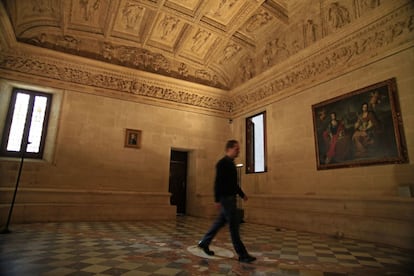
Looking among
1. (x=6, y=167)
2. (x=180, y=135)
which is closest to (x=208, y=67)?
(x=180, y=135)

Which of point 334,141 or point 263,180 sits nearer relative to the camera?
point 334,141

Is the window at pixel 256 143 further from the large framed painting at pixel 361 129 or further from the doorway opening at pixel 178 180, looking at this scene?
the doorway opening at pixel 178 180

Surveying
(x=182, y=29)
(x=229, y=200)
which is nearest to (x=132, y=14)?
(x=182, y=29)

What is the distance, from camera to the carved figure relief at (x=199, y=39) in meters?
8.82

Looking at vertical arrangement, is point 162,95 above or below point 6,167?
above

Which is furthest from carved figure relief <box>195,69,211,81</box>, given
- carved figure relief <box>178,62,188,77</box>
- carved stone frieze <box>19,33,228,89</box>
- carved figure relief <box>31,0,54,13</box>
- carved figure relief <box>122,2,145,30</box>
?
carved figure relief <box>31,0,54,13</box>

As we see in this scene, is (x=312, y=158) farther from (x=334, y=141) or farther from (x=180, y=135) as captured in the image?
(x=180, y=135)

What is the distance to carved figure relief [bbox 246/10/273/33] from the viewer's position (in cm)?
787

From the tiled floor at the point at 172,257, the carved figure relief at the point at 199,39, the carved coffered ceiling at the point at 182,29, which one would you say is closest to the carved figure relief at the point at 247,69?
the carved coffered ceiling at the point at 182,29

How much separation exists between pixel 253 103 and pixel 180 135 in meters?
2.97

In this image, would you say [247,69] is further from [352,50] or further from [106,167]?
[106,167]

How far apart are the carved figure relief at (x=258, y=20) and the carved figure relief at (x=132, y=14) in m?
3.49

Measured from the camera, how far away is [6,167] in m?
6.72

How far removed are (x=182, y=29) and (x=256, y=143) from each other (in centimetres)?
481
